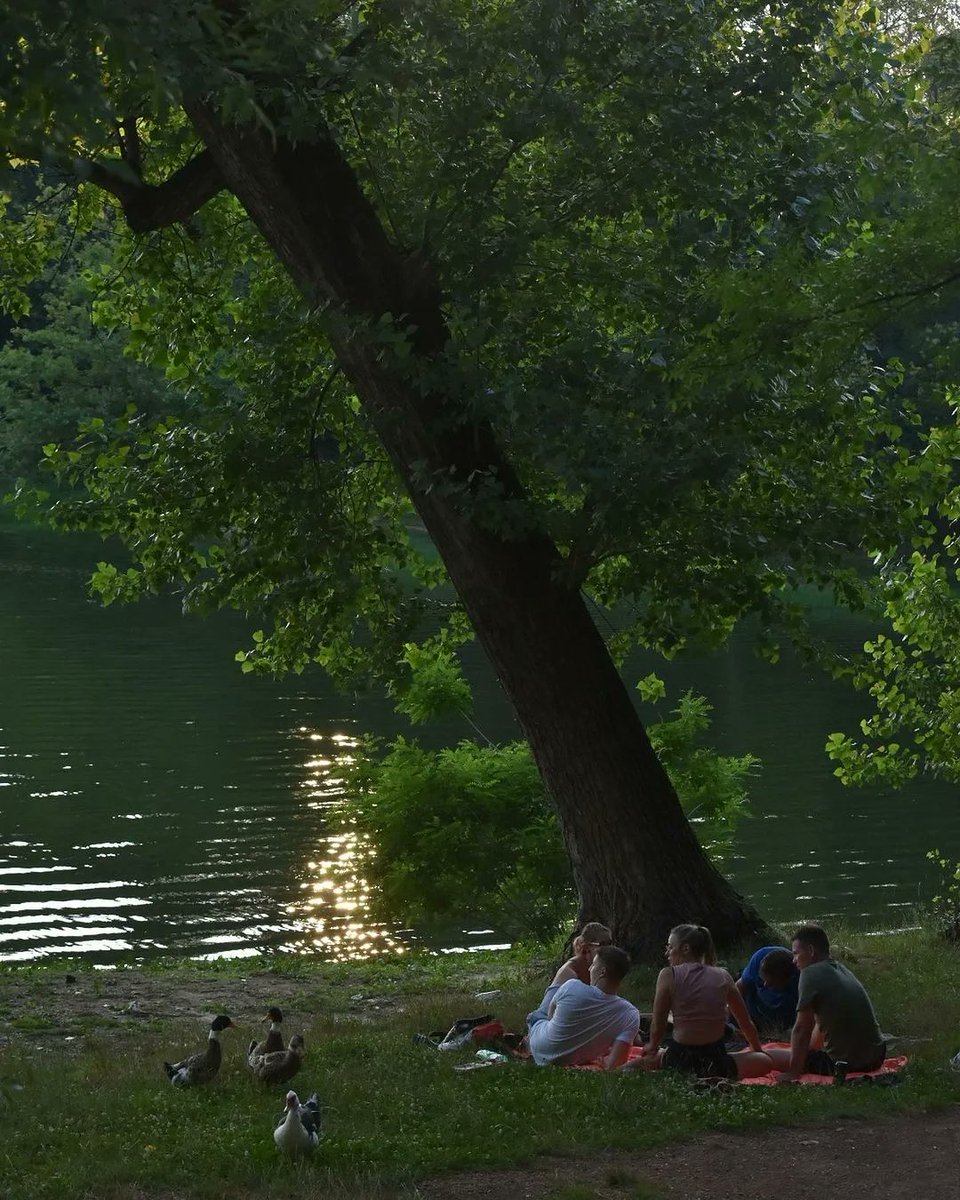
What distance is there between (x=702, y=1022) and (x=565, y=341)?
196 inches

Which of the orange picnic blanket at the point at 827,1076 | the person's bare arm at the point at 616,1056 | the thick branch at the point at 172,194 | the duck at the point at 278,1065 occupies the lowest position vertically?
the orange picnic blanket at the point at 827,1076

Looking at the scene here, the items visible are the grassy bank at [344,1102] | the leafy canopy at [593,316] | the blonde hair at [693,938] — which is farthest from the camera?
the leafy canopy at [593,316]

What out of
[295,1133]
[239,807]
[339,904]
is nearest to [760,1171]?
[295,1133]

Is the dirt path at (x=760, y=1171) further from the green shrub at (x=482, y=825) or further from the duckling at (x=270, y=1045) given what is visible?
the green shrub at (x=482, y=825)

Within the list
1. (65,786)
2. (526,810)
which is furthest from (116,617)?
(526,810)

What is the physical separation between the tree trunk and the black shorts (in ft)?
7.95

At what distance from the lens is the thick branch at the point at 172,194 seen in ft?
41.7

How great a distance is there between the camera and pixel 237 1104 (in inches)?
329

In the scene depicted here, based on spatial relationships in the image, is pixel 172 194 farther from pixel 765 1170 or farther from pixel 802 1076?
pixel 765 1170

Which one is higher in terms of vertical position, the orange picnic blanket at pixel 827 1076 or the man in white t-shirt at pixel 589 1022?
the man in white t-shirt at pixel 589 1022

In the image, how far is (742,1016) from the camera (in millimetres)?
9672

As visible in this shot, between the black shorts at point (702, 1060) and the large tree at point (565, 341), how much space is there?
2.47m

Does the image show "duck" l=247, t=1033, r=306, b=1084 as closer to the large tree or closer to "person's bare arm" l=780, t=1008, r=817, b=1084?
"person's bare arm" l=780, t=1008, r=817, b=1084

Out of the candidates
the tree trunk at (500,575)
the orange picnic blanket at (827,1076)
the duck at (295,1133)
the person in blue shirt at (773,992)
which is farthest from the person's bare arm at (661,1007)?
the duck at (295,1133)
